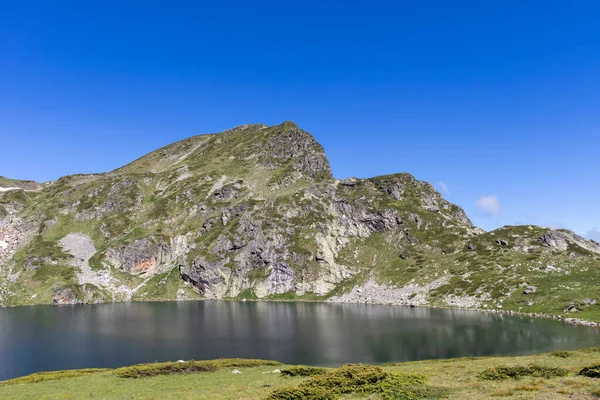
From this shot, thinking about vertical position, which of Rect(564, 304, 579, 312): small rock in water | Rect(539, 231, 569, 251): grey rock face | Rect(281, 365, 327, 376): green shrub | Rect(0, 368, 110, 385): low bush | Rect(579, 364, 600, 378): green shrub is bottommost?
A: Rect(564, 304, 579, 312): small rock in water

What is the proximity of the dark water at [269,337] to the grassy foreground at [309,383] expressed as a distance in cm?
2240

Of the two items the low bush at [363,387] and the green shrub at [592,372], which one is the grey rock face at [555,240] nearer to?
the green shrub at [592,372]

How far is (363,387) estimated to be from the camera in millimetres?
27953

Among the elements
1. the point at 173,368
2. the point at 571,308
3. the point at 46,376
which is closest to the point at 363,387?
the point at 173,368

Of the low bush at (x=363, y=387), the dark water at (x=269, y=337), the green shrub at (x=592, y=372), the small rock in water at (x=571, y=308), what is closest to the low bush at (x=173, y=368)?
the dark water at (x=269, y=337)

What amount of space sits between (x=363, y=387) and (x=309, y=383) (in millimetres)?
4808

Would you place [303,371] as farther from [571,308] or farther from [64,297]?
[64,297]

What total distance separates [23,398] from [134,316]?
107 metres

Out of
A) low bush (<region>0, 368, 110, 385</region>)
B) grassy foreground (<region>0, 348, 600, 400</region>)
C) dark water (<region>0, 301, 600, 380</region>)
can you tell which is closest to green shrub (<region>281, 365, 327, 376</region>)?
grassy foreground (<region>0, 348, 600, 400</region>)

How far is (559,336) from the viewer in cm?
9169

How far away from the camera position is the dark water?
7481cm

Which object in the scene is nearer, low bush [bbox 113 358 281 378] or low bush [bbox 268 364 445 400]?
low bush [bbox 268 364 445 400]

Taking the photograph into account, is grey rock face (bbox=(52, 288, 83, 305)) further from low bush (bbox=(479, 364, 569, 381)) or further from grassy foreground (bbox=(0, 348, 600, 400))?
low bush (bbox=(479, 364, 569, 381))

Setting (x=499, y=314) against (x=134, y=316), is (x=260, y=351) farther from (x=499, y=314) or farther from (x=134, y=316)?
(x=499, y=314)
